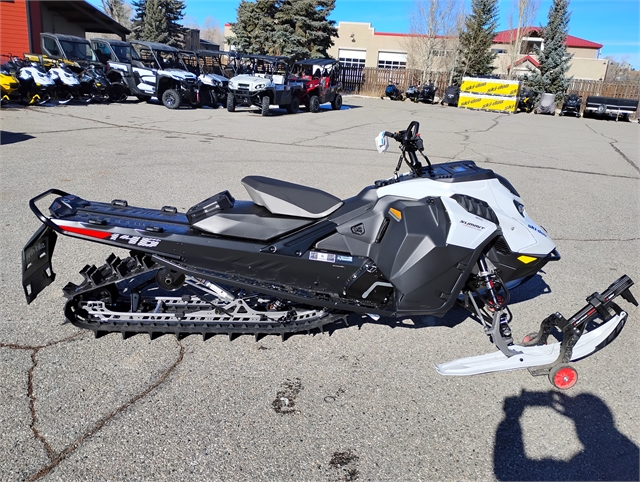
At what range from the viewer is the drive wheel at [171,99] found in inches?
723

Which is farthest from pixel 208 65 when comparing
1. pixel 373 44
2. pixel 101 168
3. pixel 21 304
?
pixel 373 44

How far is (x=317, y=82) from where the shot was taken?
20844 millimetres

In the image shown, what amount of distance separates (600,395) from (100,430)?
2.96 metres

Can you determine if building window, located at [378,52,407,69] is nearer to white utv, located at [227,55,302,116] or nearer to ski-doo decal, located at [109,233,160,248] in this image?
white utv, located at [227,55,302,116]

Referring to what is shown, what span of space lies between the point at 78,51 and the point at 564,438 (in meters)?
23.4

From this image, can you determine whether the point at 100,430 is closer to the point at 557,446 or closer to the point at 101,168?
the point at 557,446

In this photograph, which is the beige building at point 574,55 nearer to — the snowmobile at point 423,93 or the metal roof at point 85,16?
the snowmobile at point 423,93

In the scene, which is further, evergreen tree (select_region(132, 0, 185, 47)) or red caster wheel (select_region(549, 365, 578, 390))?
evergreen tree (select_region(132, 0, 185, 47))

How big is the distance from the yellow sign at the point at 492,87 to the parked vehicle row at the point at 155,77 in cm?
1015

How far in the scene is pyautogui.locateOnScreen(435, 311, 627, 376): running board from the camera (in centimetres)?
318

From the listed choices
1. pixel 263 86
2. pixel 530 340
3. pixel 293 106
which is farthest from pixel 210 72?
pixel 530 340

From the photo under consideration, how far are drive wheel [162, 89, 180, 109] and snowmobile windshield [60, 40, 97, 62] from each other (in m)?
4.70

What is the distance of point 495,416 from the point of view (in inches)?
114

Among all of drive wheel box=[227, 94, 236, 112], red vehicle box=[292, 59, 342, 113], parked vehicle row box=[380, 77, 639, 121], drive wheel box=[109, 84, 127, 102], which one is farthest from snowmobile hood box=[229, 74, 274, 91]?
parked vehicle row box=[380, 77, 639, 121]
